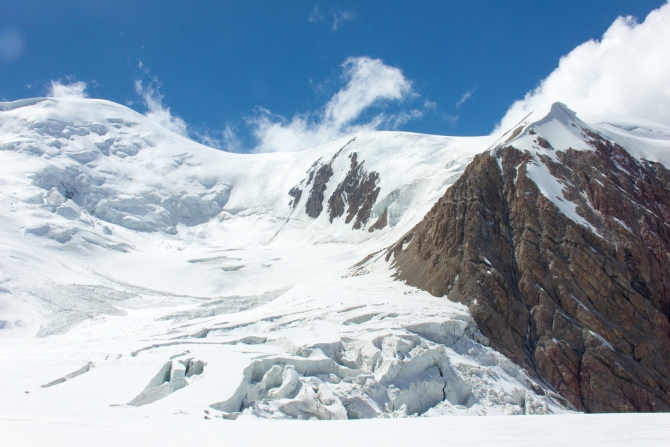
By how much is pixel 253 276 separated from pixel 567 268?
37.5 metres

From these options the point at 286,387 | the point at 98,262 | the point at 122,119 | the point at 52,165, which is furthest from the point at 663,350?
the point at 122,119

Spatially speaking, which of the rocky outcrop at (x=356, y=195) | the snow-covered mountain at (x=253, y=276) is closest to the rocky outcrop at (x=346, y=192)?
the rocky outcrop at (x=356, y=195)

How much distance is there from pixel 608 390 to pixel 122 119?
122281 millimetres

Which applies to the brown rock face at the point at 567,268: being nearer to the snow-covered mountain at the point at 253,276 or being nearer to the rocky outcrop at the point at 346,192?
the snow-covered mountain at the point at 253,276

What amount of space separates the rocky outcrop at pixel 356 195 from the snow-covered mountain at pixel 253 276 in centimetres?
33

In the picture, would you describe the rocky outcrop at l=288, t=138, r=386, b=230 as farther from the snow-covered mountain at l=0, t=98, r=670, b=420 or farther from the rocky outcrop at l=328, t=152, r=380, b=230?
the snow-covered mountain at l=0, t=98, r=670, b=420

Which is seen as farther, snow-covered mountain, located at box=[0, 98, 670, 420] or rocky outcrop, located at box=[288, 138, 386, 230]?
rocky outcrop, located at box=[288, 138, 386, 230]

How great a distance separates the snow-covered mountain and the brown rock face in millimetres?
430

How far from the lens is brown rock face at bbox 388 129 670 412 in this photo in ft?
66.3

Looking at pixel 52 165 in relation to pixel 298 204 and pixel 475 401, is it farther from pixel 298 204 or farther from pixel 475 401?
pixel 475 401

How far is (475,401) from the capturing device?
15.2m

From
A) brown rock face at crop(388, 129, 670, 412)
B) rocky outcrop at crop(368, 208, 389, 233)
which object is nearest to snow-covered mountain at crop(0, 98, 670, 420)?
brown rock face at crop(388, 129, 670, 412)

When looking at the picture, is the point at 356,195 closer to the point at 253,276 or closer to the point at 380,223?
the point at 380,223

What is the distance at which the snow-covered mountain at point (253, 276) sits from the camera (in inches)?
543
